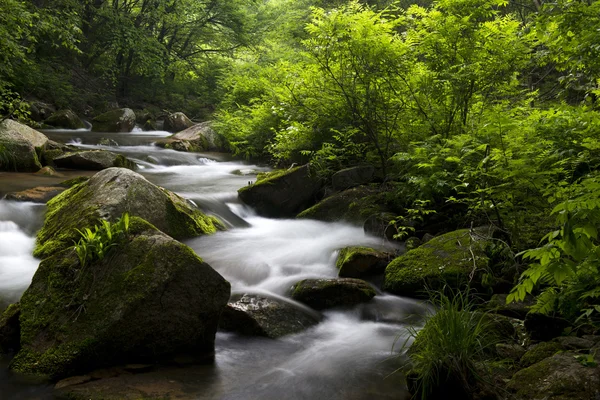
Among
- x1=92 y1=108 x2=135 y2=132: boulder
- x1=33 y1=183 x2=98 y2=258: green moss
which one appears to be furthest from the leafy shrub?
x1=92 y1=108 x2=135 y2=132: boulder

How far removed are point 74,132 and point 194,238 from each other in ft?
41.8

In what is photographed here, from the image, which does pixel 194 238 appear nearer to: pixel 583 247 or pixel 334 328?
pixel 334 328

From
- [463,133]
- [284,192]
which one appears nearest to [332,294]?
[463,133]

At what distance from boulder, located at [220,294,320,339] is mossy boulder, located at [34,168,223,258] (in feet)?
7.70

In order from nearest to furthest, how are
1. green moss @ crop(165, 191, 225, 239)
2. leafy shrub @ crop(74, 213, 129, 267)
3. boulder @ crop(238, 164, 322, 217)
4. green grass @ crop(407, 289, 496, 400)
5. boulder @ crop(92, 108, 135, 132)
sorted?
1. green grass @ crop(407, 289, 496, 400)
2. leafy shrub @ crop(74, 213, 129, 267)
3. green moss @ crop(165, 191, 225, 239)
4. boulder @ crop(238, 164, 322, 217)
5. boulder @ crop(92, 108, 135, 132)

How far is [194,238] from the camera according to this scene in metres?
7.41

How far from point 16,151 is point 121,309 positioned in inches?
322

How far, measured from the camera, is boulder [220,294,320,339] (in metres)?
4.84

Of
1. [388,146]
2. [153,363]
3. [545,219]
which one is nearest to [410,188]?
[388,146]

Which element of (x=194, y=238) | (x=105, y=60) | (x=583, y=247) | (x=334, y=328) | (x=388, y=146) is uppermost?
(x=105, y=60)

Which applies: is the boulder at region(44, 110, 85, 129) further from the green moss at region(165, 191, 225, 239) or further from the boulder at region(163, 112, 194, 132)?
the green moss at region(165, 191, 225, 239)

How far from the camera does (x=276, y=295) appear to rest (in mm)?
5637

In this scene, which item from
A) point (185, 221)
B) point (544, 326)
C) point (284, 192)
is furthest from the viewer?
point (284, 192)

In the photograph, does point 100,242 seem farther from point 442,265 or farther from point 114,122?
point 114,122
